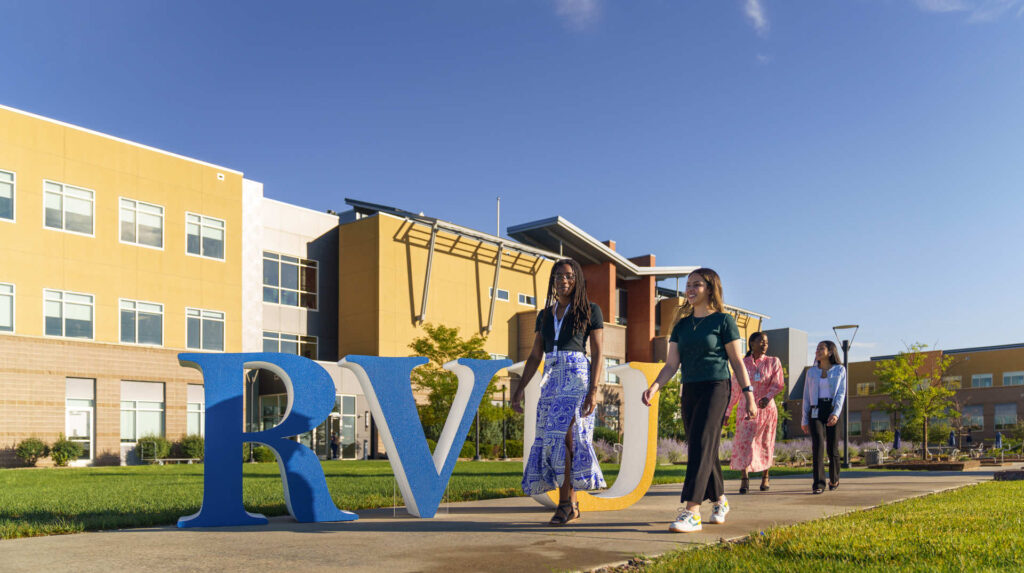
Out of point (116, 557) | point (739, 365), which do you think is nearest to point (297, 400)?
point (116, 557)

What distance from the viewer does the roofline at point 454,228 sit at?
4409 centimetres

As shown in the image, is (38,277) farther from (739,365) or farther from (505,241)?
(739,365)

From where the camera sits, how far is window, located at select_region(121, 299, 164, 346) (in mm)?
36000

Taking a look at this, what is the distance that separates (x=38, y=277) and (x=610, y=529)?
109 feet

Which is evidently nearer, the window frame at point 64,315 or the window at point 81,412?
the window frame at point 64,315

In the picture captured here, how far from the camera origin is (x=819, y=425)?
11.2 meters

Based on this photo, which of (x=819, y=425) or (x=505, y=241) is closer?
(x=819, y=425)

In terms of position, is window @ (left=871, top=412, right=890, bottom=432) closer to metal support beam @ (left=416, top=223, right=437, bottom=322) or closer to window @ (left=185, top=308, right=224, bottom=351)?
metal support beam @ (left=416, top=223, right=437, bottom=322)

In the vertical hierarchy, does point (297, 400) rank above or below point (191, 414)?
above

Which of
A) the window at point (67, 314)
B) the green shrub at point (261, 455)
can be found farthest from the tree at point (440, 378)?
the window at point (67, 314)

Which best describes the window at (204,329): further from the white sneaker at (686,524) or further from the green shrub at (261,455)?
the white sneaker at (686,524)

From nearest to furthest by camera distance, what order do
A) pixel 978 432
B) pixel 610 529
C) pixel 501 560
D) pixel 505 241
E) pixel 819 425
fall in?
pixel 501 560
pixel 610 529
pixel 819 425
pixel 505 241
pixel 978 432

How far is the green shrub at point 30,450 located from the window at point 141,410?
12.6ft

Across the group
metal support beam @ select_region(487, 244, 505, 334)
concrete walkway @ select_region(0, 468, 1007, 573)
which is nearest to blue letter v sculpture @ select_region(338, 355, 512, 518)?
concrete walkway @ select_region(0, 468, 1007, 573)
